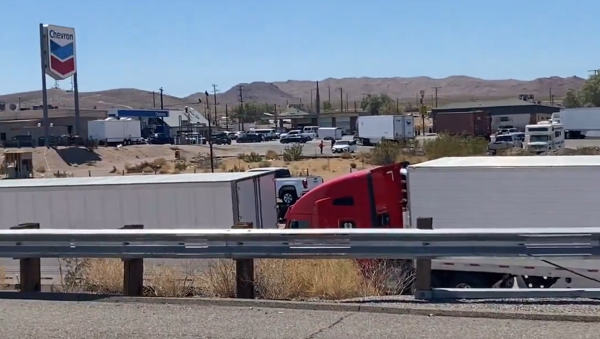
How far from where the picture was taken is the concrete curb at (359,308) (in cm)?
773

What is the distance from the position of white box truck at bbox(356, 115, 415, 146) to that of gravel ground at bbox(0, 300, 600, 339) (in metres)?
78.6

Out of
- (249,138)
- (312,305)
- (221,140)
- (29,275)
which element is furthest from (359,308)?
(249,138)

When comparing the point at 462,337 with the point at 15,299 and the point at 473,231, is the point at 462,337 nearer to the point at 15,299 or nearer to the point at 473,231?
the point at 473,231

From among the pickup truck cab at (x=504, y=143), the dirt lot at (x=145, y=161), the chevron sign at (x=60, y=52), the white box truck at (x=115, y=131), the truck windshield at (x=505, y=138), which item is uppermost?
the chevron sign at (x=60, y=52)

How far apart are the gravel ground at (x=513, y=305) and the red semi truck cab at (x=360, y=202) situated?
25.8 feet

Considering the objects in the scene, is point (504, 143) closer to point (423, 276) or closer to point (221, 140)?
point (221, 140)

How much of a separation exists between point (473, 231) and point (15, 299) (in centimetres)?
514

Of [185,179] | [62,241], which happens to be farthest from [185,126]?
[62,241]

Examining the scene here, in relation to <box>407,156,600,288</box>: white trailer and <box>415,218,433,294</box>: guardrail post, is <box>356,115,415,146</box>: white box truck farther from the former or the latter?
<box>415,218,433,294</box>: guardrail post

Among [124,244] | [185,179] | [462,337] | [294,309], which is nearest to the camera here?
[462,337]

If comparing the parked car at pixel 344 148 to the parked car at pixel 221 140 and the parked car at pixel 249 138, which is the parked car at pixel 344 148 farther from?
the parked car at pixel 249 138

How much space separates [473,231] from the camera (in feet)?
28.3

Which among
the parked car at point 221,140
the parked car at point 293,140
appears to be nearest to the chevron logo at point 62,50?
the parked car at point 221,140

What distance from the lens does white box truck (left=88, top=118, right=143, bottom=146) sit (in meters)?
97.9
